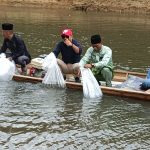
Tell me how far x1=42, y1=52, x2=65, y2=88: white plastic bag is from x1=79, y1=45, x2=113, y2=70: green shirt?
617 millimetres

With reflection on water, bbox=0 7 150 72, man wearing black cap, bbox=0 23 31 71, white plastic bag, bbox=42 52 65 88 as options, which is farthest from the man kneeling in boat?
reflection on water, bbox=0 7 150 72

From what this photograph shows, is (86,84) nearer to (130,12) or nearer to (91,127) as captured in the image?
(91,127)

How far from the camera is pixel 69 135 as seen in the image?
7.66 meters

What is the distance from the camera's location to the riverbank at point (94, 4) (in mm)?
35659

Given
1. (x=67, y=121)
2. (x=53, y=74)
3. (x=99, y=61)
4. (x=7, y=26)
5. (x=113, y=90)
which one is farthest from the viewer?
(x=7, y=26)

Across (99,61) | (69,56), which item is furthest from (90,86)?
(69,56)

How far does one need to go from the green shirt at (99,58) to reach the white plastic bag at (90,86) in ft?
0.83

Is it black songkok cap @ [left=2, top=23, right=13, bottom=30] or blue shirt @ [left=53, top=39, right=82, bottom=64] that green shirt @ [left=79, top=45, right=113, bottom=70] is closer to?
blue shirt @ [left=53, top=39, right=82, bottom=64]

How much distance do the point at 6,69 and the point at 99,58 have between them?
2.29m

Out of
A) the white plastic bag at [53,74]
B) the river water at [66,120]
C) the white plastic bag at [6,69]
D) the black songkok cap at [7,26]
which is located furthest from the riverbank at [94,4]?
the white plastic bag at [53,74]

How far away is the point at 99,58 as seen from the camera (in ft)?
34.0

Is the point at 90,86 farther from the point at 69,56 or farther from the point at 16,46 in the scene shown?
the point at 16,46

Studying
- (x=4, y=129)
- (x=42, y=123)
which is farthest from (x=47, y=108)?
(x=4, y=129)

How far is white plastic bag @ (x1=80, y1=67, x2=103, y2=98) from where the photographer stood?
992cm
